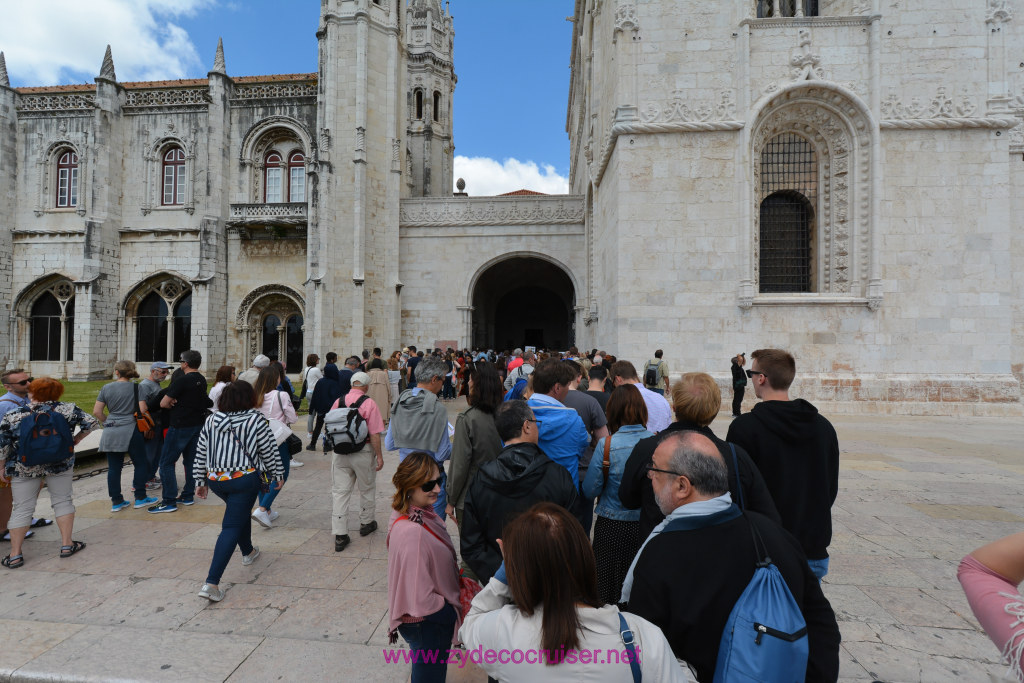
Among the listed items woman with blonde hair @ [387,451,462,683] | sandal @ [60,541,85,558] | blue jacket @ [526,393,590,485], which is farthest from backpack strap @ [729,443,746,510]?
sandal @ [60,541,85,558]

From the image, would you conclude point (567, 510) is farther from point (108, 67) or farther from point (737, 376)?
point (108, 67)

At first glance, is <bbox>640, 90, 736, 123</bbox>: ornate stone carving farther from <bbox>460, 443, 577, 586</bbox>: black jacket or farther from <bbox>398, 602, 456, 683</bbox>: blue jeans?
<bbox>398, 602, 456, 683</bbox>: blue jeans

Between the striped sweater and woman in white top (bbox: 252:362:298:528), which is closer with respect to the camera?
the striped sweater

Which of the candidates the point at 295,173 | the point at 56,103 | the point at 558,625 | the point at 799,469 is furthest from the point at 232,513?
the point at 56,103

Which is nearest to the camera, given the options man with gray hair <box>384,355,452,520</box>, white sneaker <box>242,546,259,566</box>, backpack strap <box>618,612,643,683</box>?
backpack strap <box>618,612,643,683</box>

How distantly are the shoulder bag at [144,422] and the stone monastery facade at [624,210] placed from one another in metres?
9.86

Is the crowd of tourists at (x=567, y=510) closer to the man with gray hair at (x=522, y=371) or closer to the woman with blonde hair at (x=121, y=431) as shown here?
the woman with blonde hair at (x=121, y=431)

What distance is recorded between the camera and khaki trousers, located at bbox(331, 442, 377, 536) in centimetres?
450

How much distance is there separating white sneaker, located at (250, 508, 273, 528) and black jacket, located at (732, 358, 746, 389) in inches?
403

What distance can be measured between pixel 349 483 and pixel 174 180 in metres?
23.9

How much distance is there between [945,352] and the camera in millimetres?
11805

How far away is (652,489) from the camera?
242cm

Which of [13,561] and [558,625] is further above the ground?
[558,625]

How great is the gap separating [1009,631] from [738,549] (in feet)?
2.03
